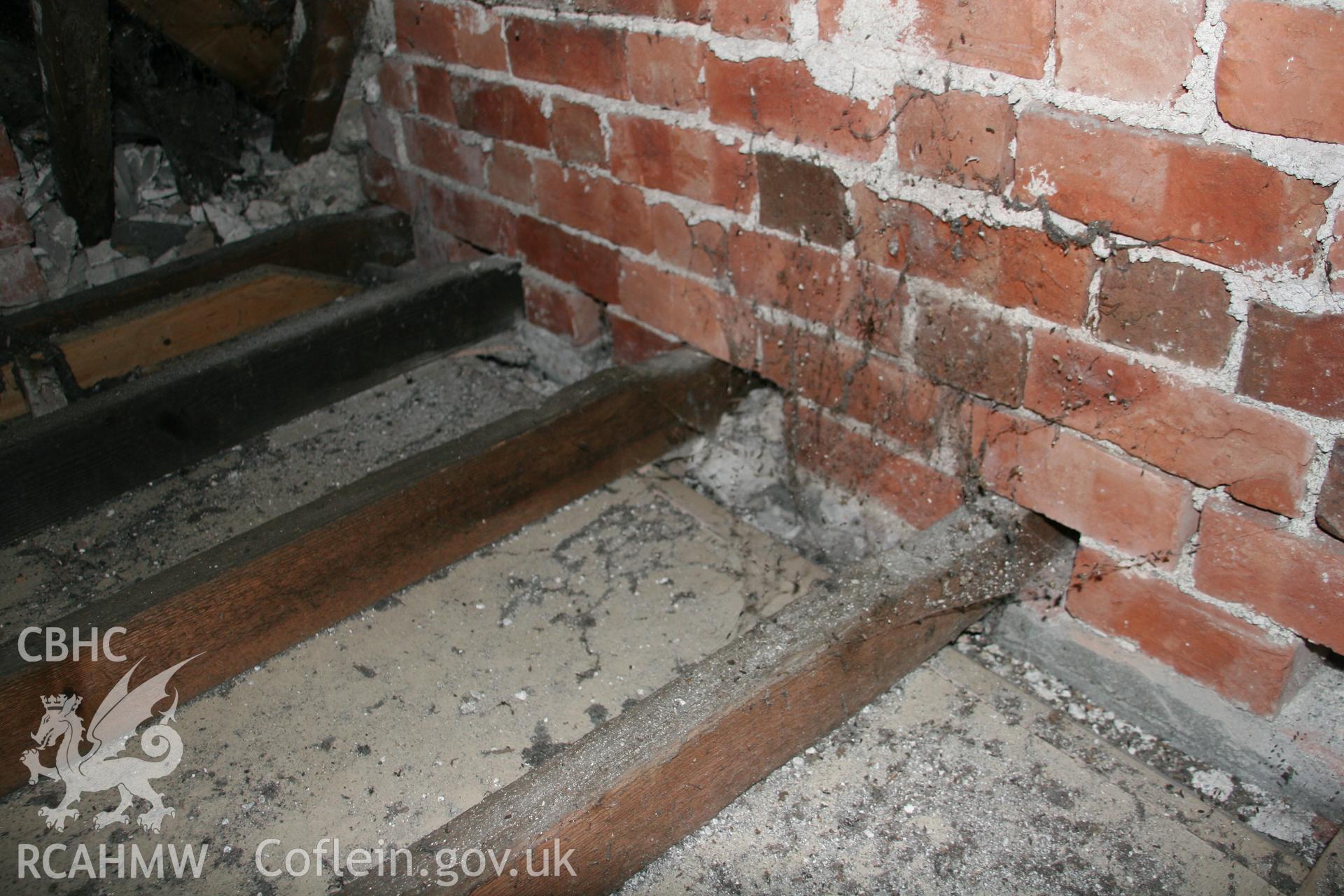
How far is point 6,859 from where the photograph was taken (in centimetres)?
143

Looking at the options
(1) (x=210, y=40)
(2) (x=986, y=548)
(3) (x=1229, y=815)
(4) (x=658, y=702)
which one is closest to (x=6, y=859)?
(4) (x=658, y=702)

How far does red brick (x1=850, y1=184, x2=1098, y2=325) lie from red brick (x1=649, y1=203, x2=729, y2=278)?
1.24 ft

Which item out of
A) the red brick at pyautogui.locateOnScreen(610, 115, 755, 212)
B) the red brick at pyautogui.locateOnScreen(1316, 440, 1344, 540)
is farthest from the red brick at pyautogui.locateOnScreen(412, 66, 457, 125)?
the red brick at pyautogui.locateOnScreen(1316, 440, 1344, 540)

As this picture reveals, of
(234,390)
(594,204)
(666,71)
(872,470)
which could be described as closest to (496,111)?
(594,204)

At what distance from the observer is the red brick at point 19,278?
2539 mm

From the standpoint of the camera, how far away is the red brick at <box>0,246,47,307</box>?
8.33 feet

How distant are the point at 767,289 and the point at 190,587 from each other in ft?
3.90

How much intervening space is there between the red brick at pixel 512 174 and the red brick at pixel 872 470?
3.13ft

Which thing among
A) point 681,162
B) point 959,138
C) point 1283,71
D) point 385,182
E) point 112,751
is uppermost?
point 1283,71

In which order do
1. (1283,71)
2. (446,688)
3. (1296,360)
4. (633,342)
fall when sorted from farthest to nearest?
(633,342), (446,688), (1296,360), (1283,71)

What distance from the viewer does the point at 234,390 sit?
2.21 m

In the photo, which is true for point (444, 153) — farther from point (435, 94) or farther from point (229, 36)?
point (229, 36)

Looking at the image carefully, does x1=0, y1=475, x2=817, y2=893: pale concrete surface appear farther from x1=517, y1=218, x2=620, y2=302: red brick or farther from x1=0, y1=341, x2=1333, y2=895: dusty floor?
x1=517, y1=218, x2=620, y2=302: red brick

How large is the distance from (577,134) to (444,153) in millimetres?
655
